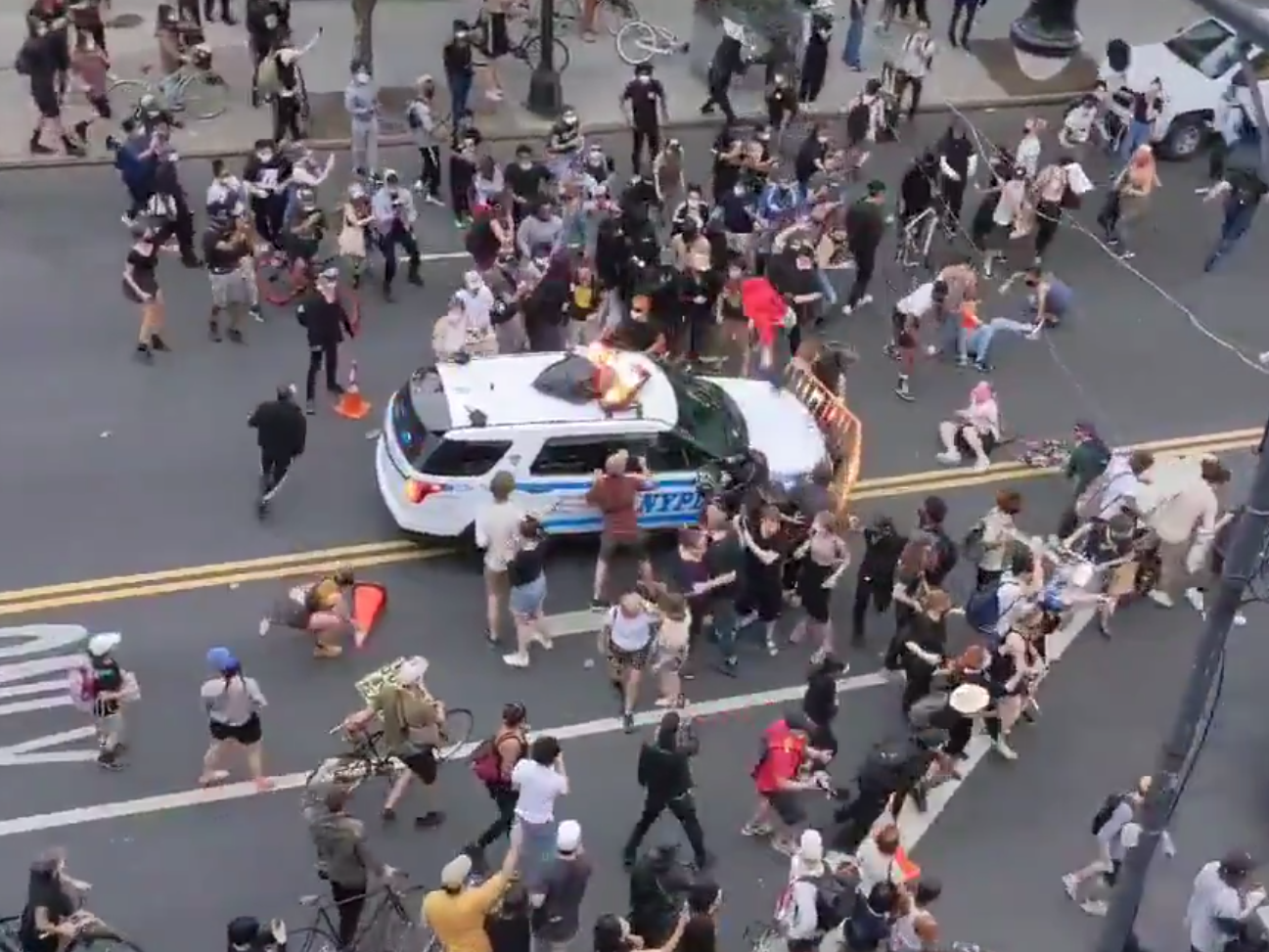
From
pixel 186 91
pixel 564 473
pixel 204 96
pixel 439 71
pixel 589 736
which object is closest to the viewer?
pixel 589 736

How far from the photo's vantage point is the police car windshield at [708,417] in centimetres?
1507

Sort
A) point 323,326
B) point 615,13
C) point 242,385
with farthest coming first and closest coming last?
point 615,13, point 242,385, point 323,326

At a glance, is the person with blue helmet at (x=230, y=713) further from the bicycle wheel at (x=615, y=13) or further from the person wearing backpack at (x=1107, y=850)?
the bicycle wheel at (x=615, y=13)

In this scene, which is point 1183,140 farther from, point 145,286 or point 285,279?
point 145,286

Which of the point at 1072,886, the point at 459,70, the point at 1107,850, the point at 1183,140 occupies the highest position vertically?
the point at 459,70

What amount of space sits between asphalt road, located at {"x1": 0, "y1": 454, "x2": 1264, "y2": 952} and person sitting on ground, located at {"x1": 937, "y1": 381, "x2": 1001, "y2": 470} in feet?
6.50

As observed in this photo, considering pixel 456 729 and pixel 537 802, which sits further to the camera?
pixel 456 729

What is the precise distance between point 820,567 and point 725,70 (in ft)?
34.8

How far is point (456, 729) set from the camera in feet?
44.6

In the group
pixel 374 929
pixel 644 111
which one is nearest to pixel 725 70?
pixel 644 111

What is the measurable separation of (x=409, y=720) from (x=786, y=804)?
272 centimetres

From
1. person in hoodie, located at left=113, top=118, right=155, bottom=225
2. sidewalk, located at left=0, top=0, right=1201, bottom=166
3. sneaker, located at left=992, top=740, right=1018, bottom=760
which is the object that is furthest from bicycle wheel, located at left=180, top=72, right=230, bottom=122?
sneaker, located at left=992, top=740, right=1018, bottom=760

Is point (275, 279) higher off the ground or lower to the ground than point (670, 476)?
lower

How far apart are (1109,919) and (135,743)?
7299 millimetres
